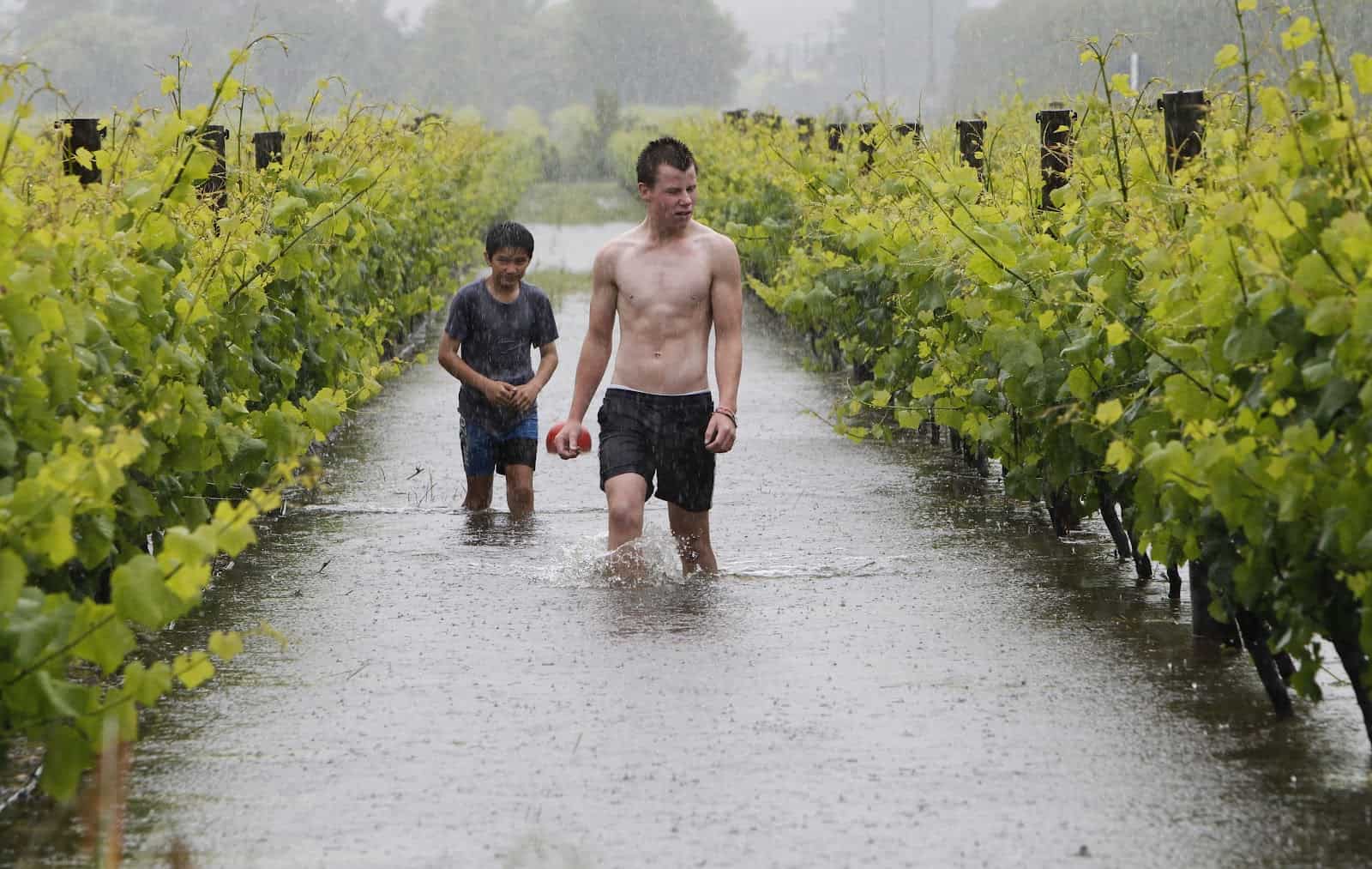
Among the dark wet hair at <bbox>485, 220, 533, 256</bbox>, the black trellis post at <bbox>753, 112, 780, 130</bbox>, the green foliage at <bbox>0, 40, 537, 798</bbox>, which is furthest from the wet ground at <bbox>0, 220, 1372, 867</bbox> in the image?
the black trellis post at <bbox>753, 112, 780, 130</bbox>

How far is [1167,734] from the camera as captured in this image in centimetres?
538

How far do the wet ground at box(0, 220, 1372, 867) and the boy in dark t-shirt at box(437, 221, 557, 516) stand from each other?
300mm

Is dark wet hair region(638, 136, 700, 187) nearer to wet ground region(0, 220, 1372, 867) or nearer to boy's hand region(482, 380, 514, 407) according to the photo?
wet ground region(0, 220, 1372, 867)

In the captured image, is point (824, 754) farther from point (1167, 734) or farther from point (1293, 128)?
point (1293, 128)

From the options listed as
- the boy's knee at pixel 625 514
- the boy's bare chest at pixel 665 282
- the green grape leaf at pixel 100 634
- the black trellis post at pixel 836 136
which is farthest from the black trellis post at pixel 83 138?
the black trellis post at pixel 836 136

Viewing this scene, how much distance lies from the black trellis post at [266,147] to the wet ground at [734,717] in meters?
2.66

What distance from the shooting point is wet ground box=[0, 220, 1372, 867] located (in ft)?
14.9

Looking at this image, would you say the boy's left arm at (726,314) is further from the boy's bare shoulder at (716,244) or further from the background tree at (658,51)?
the background tree at (658,51)

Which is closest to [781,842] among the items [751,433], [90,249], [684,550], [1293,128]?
[1293,128]

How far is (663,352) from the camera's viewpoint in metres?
7.29

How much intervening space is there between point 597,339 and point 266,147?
423cm

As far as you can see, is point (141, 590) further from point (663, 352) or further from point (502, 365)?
point (502, 365)

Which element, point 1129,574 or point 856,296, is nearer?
point 1129,574

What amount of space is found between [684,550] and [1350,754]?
3049 millimetres
